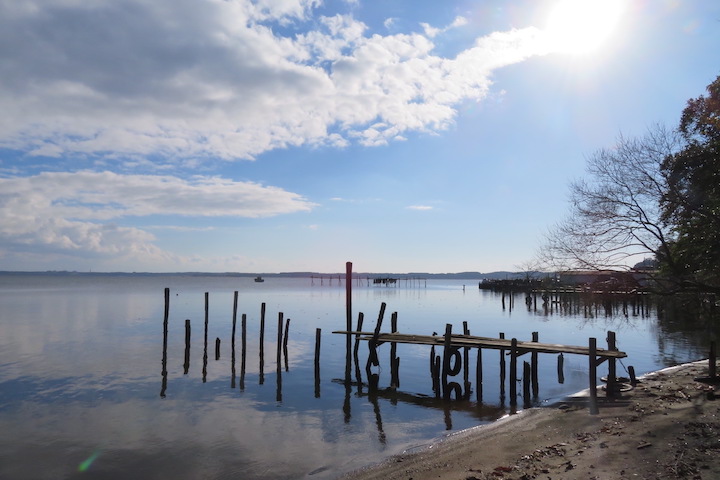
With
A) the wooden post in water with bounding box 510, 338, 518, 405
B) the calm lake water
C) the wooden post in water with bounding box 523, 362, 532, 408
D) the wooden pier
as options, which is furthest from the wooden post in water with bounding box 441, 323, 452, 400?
the wooden post in water with bounding box 523, 362, 532, 408

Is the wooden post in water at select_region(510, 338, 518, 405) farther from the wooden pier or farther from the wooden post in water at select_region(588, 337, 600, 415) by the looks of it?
the wooden post in water at select_region(588, 337, 600, 415)

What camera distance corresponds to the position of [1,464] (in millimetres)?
12148

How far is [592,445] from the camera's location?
33.2 feet

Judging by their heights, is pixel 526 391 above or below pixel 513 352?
below

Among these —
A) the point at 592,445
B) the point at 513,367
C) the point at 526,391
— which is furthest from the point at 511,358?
the point at 592,445

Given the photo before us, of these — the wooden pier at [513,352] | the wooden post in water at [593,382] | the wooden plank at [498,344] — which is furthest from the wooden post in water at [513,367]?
the wooden post in water at [593,382]

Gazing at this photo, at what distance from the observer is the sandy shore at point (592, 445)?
873 centimetres

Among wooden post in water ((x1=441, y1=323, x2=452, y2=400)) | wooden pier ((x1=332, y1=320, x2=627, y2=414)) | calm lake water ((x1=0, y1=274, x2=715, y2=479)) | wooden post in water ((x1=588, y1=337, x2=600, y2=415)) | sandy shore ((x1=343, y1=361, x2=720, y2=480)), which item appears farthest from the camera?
wooden post in water ((x1=441, y1=323, x2=452, y2=400))

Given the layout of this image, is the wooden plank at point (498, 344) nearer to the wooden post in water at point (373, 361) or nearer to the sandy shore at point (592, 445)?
the wooden post in water at point (373, 361)

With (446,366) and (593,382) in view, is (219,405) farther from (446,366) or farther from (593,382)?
(593,382)

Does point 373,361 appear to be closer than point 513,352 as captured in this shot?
No

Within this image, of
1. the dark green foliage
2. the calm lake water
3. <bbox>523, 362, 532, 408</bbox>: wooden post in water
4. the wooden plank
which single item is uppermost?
the dark green foliage

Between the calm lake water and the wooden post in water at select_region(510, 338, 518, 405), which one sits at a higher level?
the wooden post in water at select_region(510, 338, 518, 405)

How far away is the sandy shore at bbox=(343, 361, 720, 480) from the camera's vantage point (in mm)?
8734
